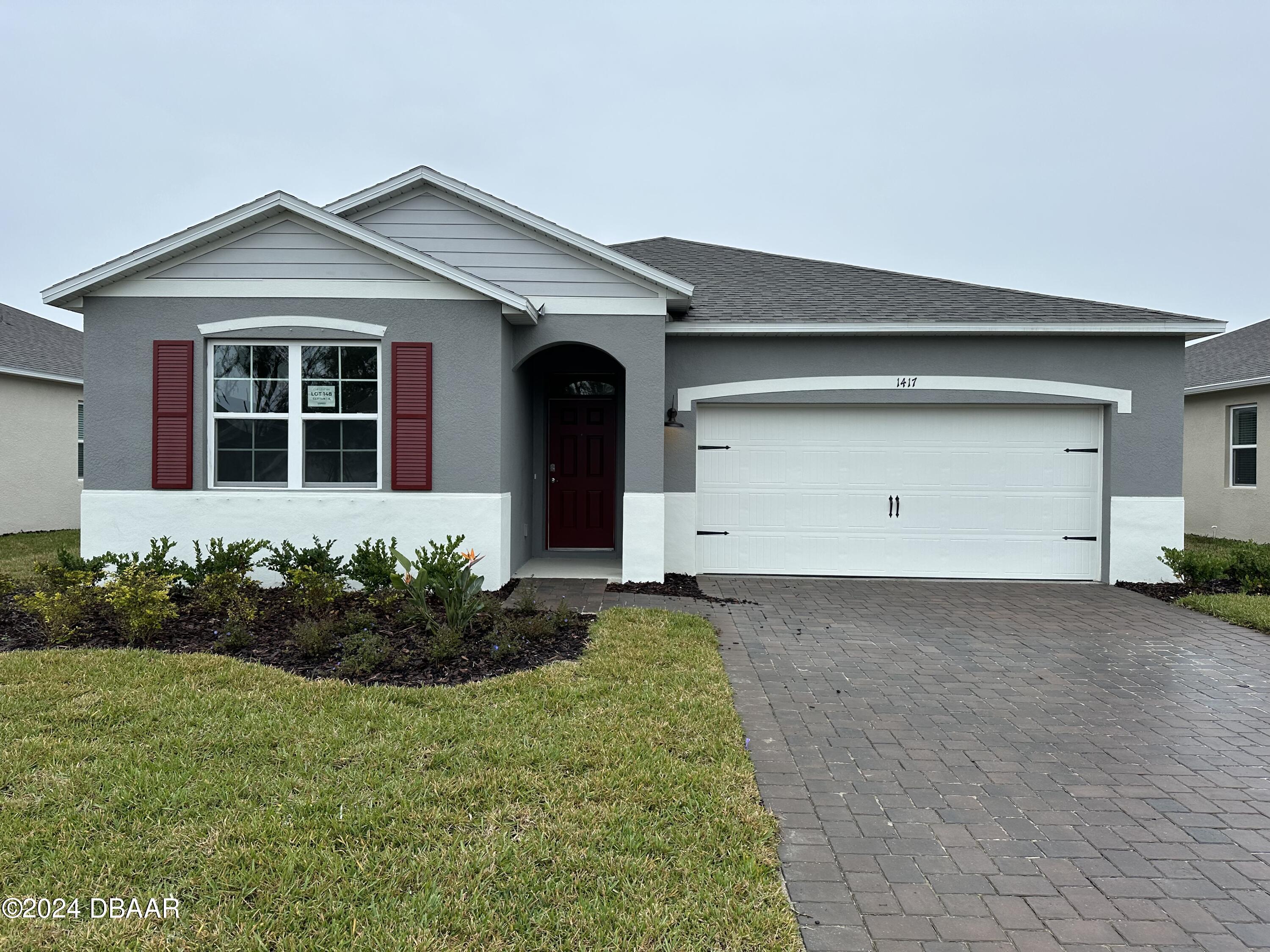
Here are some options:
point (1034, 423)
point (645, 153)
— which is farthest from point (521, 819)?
point (645, 153)

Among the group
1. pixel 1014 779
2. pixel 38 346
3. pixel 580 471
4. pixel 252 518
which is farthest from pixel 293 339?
pixel 38 346

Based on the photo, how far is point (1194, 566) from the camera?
8984mm

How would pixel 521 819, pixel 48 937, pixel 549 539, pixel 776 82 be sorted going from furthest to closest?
1. pixel 776 82
2. pixel 549 539
3. pixel 521 819
4. pixel 48 937

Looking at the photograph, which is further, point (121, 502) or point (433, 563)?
point (121, 502)

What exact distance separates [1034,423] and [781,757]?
7713 millimetres

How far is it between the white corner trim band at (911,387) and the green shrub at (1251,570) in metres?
2.25

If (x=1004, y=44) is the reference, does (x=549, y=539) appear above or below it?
below

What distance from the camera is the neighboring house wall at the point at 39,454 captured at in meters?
13.8

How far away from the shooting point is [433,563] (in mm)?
6844

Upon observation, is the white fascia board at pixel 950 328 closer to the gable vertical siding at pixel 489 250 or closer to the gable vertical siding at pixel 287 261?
the gable vertical siding at pixel 489 250

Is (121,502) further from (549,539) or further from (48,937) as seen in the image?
(48,937)

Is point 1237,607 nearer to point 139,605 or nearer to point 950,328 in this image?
point 950,328

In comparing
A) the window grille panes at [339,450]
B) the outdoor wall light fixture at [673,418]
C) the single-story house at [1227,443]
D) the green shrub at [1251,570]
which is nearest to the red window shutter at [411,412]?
the window grille panes at [339,450]

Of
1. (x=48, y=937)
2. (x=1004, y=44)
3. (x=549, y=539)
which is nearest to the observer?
(x=48, y=937)
